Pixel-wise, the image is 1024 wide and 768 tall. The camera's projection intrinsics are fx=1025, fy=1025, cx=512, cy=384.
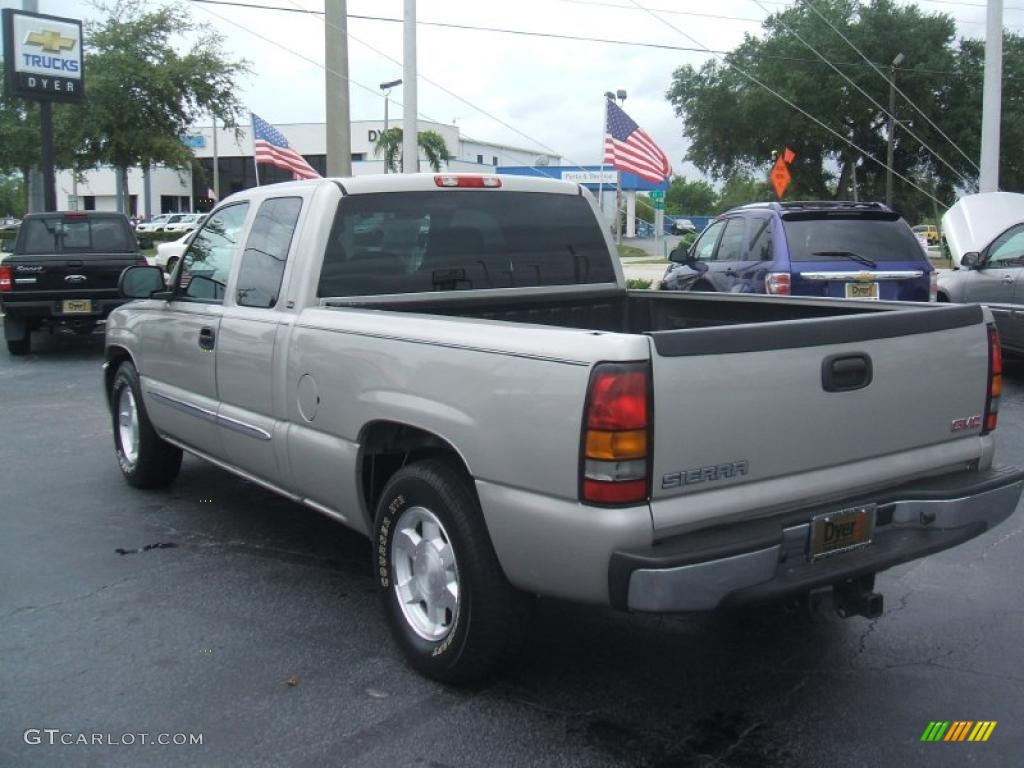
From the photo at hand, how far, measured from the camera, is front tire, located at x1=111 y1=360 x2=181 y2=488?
627 cm

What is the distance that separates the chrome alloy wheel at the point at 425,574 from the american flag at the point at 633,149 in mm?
20925

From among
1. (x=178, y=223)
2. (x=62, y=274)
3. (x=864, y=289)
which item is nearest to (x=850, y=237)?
(x=864, y=289)

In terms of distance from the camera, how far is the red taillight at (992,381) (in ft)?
12.7

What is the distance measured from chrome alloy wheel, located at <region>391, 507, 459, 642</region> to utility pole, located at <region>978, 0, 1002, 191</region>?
18.6 meters

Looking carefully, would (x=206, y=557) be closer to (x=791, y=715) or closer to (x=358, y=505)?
(x=358, y=505)

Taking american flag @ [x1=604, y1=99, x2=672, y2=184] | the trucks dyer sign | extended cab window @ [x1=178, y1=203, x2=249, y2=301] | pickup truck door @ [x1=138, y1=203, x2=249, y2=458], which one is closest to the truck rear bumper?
pickup truck door @ [x1=138, y1=203, x2=249, y2=458]

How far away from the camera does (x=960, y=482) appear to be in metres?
3.75

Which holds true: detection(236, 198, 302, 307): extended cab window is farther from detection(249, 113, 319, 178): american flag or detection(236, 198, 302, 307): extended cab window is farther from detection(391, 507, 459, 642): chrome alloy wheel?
detection(249, 113, 319, 178): american flag

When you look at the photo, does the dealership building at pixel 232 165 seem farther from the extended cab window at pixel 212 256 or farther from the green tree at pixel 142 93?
the extended cab window at pixel 212 256

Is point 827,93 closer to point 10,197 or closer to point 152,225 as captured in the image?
point 152,225

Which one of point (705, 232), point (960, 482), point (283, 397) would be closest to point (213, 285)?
point (283, 397)

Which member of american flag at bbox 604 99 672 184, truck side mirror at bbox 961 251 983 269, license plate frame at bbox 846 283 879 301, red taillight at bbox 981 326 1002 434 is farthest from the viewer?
american flag at bbox 604 99 672 184

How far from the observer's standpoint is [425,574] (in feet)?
12.4

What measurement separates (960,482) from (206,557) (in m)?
3.58
